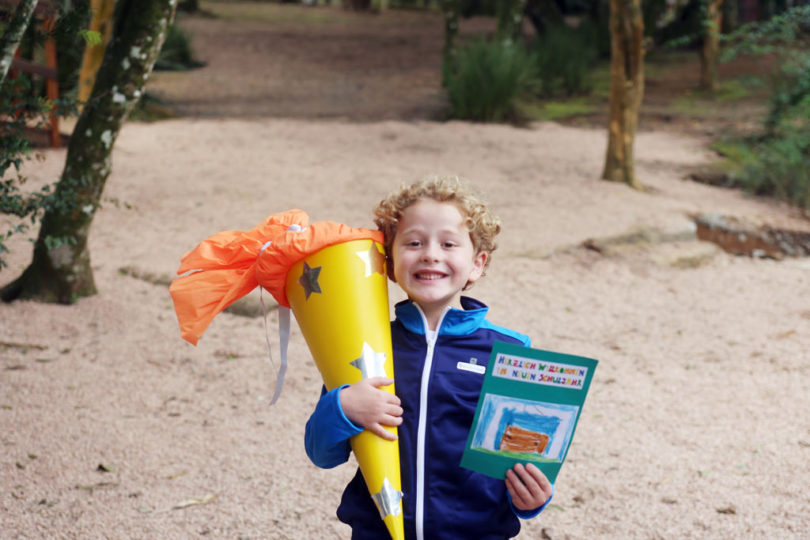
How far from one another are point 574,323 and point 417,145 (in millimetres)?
4824

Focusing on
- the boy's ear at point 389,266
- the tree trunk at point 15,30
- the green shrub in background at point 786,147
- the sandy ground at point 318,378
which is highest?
the tree trunk at point 15,30

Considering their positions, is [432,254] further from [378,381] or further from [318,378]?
[318,378]

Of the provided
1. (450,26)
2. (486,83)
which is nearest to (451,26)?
(450,26)

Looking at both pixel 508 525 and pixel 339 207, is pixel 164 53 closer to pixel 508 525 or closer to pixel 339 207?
pixel 339 207

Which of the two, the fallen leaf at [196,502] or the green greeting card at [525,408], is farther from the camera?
the fallen leaf at [196,502]

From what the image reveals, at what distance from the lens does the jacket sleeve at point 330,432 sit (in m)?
1.78

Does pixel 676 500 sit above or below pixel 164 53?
below

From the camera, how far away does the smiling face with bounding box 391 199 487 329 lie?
6.13 feet

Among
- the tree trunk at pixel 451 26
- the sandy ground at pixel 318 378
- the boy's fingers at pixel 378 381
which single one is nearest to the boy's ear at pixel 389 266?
the boy's fingers at pixel 378 381

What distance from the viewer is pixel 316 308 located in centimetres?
195

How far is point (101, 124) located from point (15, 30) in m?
1.67

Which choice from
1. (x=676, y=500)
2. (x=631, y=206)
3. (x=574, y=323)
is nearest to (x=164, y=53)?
(x=631, y=206)

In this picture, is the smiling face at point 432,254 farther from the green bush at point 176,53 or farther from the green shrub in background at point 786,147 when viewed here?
the green bush at point 176,53

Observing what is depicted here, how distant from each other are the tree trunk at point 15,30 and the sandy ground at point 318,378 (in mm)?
1541
